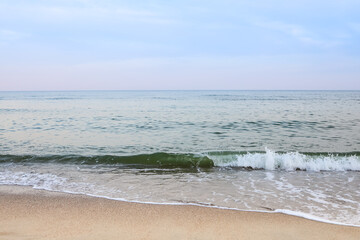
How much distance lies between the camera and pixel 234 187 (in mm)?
7105

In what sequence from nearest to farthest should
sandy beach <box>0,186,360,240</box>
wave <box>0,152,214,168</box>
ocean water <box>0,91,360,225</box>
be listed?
sandy beach <box>0,186,360,240</box> → ocean water <box>0,91,360,225</box> → wave <box>0,152,214,168</box>

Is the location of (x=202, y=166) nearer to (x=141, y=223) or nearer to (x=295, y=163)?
(x=295, y=163)

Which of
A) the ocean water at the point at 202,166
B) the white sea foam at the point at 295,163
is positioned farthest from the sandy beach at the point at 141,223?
the white sea foam at the point at 295,163

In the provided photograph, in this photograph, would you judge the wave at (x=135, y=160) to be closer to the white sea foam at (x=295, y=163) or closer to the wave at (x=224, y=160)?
the wave at (x=224, y=160)

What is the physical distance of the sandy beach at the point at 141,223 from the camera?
13.7 feet

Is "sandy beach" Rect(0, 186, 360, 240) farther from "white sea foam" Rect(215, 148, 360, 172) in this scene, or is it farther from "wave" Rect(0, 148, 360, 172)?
"white sea foam" Rect(215, 148, 360, 172)

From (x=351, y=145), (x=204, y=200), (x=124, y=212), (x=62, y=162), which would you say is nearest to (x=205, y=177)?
(x=204, y=200)

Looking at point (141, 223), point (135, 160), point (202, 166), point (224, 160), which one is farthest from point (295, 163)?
point (141, 223)

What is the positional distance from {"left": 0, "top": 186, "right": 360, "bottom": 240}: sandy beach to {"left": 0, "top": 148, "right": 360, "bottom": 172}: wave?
4447 millimetres

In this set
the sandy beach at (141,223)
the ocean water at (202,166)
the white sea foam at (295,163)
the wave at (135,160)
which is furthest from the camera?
the wave at (135,160)

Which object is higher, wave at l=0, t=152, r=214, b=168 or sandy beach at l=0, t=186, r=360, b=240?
sandy beach at l=0, t=186, r=360, b=240

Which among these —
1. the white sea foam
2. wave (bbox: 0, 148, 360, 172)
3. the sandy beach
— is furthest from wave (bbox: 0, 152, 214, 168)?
the sandy beach

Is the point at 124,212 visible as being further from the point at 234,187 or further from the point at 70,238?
the point at 234,187

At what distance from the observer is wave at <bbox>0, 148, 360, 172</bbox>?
9.38m
